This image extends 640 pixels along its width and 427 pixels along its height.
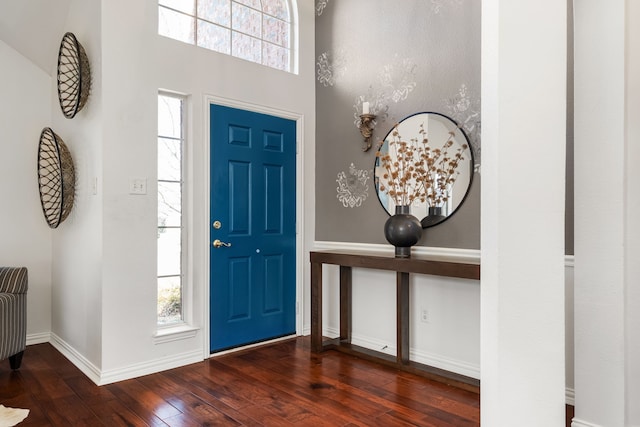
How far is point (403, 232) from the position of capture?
2.90m

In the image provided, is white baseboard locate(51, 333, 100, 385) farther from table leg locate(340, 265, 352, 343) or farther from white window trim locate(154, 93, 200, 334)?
table leg locate(340, 265, 352, 343)

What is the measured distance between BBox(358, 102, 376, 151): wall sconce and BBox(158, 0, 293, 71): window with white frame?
3.05 feet

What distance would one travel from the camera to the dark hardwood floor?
2.28 m

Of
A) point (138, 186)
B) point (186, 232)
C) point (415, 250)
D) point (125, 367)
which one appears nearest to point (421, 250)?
point (415, 250)

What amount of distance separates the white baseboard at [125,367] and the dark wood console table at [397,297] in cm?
95

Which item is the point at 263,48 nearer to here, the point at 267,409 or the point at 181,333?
the point at 181,333

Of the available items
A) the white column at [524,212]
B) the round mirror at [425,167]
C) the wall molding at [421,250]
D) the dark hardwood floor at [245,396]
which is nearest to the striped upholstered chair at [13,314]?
the dark hardwood floor at [245,396]

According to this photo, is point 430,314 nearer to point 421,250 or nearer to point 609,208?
point 421,250

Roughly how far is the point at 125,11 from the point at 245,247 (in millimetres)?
1839

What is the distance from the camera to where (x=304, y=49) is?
3877mm

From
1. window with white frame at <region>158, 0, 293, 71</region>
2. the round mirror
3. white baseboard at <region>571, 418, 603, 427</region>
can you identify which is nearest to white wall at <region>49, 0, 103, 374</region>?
window with white frame at <region>158, 0, 293, 71</region>

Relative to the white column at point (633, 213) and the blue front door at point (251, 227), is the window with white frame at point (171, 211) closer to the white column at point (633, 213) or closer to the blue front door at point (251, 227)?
the blue front door at point (251, 227)

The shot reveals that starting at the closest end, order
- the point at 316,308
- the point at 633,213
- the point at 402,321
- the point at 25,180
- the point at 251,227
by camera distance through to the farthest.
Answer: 1. the point at 633,213
2. the point at 402,321
3. the point at 316,308
4. the point at 251,227
5. the point at 25,180

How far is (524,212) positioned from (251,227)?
8.13ft
